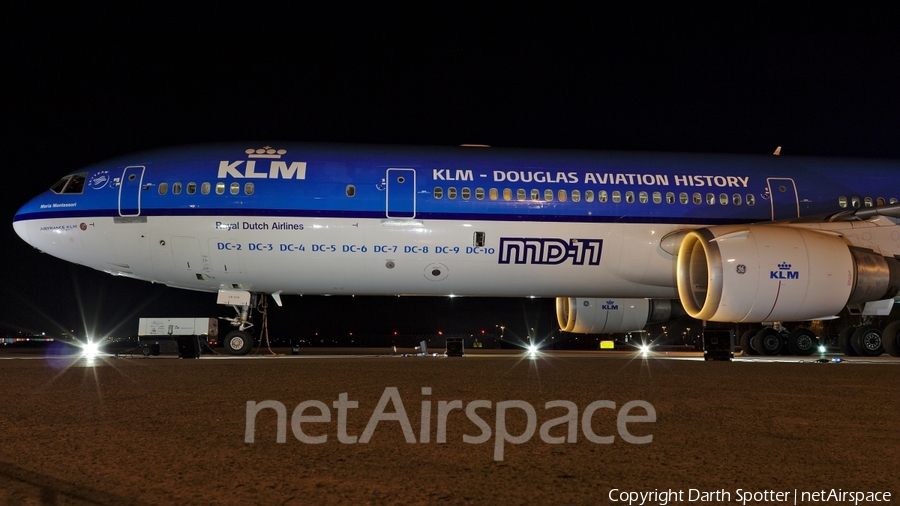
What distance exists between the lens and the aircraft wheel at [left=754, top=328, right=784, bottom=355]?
18.5 m

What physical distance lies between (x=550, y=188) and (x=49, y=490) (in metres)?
12.0

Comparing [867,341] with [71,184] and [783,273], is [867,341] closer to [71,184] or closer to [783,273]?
[783,273]

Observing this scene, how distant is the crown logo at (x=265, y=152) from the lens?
47.3ft

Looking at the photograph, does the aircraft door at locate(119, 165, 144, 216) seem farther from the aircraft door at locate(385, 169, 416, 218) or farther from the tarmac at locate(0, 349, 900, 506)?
the tarmac at locate(0, 349, 900, 506)

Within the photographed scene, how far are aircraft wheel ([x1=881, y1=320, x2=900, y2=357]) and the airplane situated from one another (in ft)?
0.13

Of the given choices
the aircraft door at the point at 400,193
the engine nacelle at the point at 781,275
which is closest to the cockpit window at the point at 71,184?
the aircraft door at the point at 400,193

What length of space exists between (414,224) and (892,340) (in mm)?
9155

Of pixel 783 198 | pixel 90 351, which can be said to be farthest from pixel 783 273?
pixel 90 351

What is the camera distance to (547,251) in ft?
47.6

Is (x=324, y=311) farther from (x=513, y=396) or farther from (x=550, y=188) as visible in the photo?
(x=513, y=396)

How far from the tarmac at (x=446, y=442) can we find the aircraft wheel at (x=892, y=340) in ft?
22.3

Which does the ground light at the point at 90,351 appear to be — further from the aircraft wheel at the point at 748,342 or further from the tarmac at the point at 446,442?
the aircraft wheel at the point at 748,342

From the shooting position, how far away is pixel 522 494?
3529 millimetres

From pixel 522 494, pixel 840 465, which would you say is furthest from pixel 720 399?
pixel 522 494
